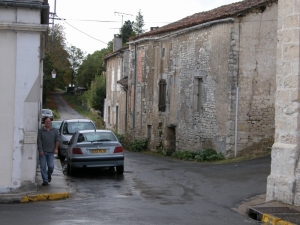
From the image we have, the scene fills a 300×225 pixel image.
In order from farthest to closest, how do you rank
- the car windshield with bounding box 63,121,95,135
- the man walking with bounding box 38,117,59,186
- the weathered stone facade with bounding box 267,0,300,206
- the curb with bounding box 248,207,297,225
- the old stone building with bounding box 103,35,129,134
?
1. the old stone building with bounding box 103,35,129,134
2. the car windshield with bounding box 63,121,95,135
3. the man walking with bounding box 38,117,59,186
4. the weathered stone facade with bounding box 267,0,300,206
5. the curb with bounding box 248,207,297,225

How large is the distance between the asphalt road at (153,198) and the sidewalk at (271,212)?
0.87 feet

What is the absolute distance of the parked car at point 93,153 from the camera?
16219 mm

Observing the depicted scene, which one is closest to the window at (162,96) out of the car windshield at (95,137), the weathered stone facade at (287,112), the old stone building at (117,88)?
the old stone building at (117,88)

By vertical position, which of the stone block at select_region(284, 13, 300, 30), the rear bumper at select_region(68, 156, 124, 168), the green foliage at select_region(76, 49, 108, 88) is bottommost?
the rear bumper at select_region(68, 156, 124, 168)

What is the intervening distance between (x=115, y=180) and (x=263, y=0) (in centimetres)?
1096

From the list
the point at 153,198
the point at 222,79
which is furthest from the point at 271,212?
the point at 222,79

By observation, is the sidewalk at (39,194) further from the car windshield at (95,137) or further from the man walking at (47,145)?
the car windshield at (95,137)

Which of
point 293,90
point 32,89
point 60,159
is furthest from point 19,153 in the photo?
point 60,159

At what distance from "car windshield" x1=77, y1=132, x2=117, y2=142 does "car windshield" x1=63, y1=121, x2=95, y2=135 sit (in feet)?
16.7

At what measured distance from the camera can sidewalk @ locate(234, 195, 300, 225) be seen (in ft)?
30.9

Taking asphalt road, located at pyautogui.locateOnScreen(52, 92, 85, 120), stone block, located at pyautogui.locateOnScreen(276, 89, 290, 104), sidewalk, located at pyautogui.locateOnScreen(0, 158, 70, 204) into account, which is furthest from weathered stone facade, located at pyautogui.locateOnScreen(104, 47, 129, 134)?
stone block, located at pyautogui.locateOnScreen(276, 89, 290, 104)

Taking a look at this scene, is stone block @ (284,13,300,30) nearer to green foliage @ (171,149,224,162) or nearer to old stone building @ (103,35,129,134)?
green foliage @ (171,149,224,162)

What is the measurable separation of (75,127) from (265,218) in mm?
13835

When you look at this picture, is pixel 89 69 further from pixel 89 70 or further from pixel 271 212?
pixel 271 212
